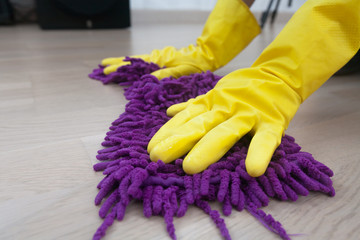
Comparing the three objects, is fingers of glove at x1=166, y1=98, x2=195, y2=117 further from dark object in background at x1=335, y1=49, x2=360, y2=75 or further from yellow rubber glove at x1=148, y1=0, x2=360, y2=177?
dark object in background at x1=335, y1=49, x2=360, y2=75

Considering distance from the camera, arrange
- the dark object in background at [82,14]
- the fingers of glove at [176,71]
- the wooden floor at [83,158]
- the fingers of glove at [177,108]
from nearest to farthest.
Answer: the wooden floor at [83,158]
the fingers of glove at [177,108]
the fingers of glove at [176,71]
the dark object in background at [82,14]

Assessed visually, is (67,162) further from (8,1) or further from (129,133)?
(8,1)

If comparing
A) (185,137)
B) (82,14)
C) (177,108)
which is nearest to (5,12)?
(82,14)

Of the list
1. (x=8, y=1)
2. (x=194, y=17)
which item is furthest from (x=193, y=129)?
(x=194, y=17)

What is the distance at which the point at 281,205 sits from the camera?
16.7 inches

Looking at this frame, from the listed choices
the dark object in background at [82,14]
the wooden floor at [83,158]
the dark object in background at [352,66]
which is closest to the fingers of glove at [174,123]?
the wooden floor at [83,158]

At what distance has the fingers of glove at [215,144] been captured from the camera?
0.44 m

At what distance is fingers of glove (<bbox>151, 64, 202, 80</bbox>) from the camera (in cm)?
85

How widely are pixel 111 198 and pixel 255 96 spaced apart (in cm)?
30

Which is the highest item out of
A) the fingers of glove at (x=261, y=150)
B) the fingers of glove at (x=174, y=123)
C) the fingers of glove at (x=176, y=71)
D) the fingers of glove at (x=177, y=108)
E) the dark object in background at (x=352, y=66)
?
the fingers of glove at (x=261, y=150)

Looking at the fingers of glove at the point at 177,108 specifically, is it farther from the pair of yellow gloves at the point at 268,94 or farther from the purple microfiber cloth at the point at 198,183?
the purple microfiber cloth at the point at 198,183

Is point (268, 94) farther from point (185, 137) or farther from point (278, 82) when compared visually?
point (185, 137)

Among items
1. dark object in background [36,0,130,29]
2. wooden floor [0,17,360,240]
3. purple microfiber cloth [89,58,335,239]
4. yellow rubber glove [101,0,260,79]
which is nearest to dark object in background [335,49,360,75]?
wooden floor [0,17,360,240]

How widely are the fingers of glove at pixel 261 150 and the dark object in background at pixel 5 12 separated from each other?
6.76 ft
